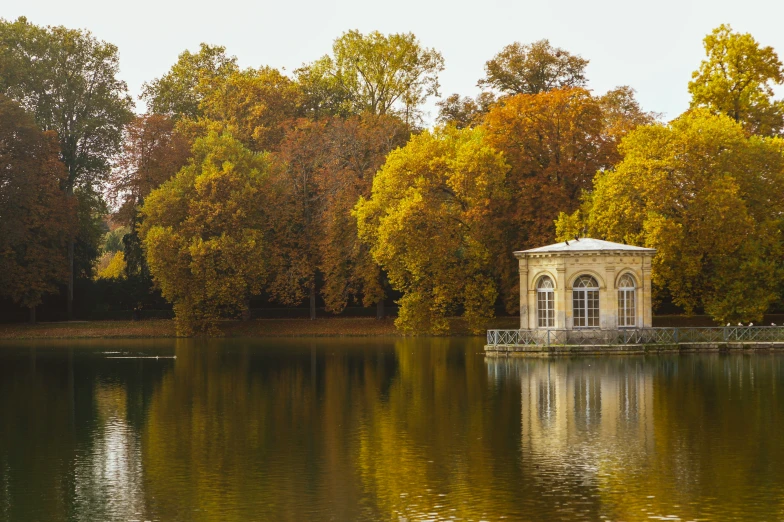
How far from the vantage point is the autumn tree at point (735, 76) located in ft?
219

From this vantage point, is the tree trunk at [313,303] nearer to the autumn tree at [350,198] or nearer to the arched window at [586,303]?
the autumn tree at [350,198]

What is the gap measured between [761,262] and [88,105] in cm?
4472

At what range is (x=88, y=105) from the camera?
76.8 meters

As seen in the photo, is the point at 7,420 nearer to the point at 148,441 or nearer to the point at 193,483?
the point at 148,441

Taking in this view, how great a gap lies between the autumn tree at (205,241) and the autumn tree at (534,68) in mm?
18865

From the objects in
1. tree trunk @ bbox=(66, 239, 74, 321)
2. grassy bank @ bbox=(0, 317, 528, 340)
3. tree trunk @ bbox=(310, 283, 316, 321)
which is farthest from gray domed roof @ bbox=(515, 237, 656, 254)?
tree trunk @ bbox=(66, 239, 74, 321)

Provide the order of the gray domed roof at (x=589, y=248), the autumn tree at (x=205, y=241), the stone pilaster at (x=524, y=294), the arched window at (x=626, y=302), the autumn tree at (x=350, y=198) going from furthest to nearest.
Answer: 1. the autumn tree at (x=350, y=198)
2. the autumn tree at (x=205, y=241)
3. the stone pilaster at (x=524, y=294)
4. the arched window at (x=626, y=302)
5. the gray domed roof at (x=589, y=248)

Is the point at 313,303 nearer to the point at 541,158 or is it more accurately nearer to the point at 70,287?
the point at 70,287

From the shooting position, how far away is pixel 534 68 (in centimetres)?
7656

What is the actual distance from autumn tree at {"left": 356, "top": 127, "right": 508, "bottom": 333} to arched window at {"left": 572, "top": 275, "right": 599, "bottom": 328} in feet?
46.4

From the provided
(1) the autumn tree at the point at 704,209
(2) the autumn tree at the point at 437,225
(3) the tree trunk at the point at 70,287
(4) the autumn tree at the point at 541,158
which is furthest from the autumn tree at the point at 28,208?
(1) the autumn tree at the point at 704,209

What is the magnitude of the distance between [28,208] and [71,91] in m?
10.2

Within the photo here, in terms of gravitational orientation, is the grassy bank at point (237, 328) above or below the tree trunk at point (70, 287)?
below

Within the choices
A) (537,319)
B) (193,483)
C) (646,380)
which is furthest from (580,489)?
(537,319)
